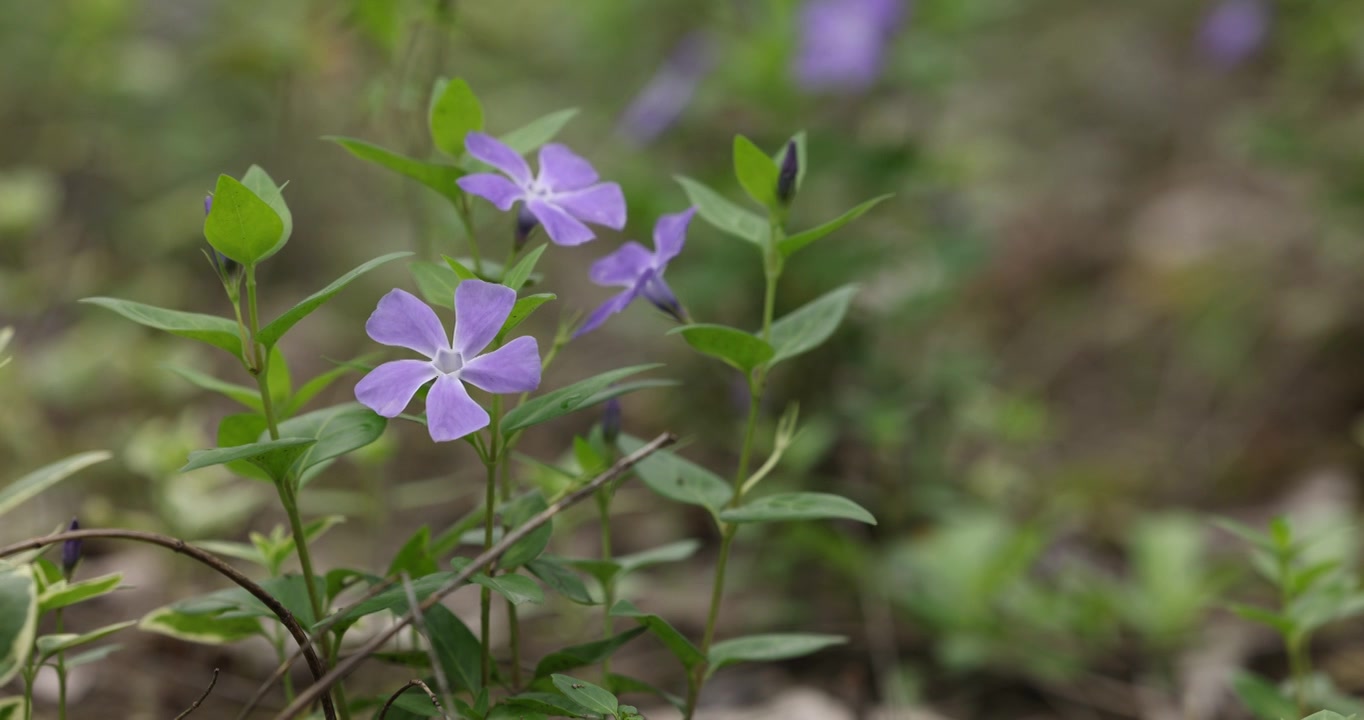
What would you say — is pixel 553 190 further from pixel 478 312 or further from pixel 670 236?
pixel 478 312

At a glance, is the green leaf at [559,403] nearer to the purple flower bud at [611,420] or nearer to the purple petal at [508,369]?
the purple petal at [508,369]

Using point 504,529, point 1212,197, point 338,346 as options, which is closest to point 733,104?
point 338,346

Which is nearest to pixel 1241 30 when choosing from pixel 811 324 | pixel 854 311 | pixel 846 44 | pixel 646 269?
pixel 846 44

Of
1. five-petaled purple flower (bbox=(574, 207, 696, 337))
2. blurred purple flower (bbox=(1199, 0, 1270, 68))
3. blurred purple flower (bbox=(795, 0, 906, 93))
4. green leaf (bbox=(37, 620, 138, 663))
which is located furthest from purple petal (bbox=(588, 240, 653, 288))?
blurred purple flower (bbox=(1199, 0, 1270, 68))

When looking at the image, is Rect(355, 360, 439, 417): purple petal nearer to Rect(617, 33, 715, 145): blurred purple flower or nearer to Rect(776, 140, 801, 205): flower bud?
Rect(776, 140, 801, 205): flower bud

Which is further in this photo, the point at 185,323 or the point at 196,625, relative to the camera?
the point at 196,625

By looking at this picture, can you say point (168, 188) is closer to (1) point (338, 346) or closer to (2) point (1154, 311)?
(1) point (338, 346)
